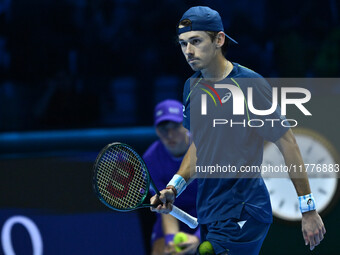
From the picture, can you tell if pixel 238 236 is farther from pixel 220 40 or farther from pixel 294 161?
pixel 220 40

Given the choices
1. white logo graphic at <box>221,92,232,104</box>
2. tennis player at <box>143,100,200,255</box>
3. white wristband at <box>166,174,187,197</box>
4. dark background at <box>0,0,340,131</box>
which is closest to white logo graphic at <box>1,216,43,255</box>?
dark background at <box>0,0,340,131</box>

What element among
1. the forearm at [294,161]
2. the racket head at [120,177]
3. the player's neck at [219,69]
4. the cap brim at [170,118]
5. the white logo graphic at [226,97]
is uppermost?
the player's neck at [219,69]

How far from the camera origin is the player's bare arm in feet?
10.7

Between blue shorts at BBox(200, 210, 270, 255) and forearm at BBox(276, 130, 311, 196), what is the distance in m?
0.26

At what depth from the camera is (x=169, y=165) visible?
488 centimetres

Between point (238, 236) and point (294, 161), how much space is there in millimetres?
425

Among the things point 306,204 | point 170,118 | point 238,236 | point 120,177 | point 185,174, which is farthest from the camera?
point 170,118

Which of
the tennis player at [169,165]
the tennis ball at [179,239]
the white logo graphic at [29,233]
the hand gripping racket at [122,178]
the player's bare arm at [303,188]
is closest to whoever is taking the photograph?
the player's bare arm at [303,188]

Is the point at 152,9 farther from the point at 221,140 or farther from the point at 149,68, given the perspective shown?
the point at 221,140

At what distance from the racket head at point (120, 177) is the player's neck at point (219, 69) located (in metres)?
0.55

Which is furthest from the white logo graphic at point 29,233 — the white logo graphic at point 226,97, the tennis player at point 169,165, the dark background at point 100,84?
the white logo graphic at point 226,97

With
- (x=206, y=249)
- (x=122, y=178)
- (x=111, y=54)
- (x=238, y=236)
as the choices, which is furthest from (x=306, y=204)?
(x=111, y=54)

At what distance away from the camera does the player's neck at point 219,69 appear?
3.49 m

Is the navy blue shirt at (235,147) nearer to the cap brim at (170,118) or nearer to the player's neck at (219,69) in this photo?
the player's neck at (219,69)
